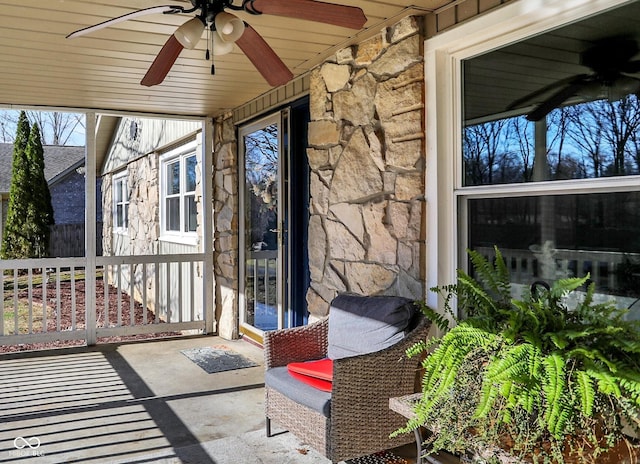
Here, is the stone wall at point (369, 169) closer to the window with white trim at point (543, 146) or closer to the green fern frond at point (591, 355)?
the window with white trim at point (543, 146)

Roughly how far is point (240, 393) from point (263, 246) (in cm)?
162

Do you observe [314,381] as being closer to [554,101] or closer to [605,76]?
[554,101]

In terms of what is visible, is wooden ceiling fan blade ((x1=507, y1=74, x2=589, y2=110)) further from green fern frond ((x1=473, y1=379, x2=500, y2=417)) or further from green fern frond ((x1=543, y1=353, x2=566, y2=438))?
green fern frond ((x1=473, y1=379, x2=500, y2=417))

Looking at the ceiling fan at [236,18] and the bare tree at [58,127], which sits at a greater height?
the bare tree at [58,127]

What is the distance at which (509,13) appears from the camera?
8.53 feet

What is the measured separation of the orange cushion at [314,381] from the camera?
273 centimetres

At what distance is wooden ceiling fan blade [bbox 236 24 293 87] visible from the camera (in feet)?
7.84

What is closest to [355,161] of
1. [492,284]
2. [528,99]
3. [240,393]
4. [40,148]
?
[528,99]

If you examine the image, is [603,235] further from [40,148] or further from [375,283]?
[40,148]

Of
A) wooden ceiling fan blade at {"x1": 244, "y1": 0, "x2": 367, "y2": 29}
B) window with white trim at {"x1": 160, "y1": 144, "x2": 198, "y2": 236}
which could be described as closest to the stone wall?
wooden ceiling fan blade at {"x1": 244, "y1": 0, "x2": 367, "y2": 29}

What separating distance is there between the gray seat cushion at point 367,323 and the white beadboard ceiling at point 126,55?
1.54 metres

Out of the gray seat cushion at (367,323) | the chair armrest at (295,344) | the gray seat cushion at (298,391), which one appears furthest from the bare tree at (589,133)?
the chair armrest at (295,344)

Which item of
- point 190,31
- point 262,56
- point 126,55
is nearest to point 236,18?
→ point 190,31

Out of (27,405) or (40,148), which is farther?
(40,148)
